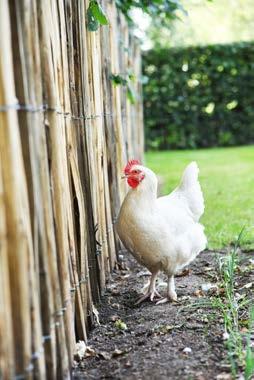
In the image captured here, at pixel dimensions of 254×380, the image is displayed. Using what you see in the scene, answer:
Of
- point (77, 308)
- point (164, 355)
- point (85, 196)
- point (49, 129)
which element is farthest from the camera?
point (85, 196)

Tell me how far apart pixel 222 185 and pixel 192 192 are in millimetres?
4182

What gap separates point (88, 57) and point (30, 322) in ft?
6.69

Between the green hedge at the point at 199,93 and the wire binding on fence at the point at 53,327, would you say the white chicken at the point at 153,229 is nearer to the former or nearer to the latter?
the wire binding on fence at the point at 53,327

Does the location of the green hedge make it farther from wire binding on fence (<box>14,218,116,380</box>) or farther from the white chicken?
wire binding on fence (<box>14,218,116,380</box>)

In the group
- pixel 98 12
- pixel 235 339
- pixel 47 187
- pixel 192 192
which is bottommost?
pixel 235 339

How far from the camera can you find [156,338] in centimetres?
296

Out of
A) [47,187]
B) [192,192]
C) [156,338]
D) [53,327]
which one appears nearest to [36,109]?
[47,187]

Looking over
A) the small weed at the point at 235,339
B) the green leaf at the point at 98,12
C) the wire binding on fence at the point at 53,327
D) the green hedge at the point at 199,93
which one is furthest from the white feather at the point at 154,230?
the green hedge at the point at 199,93

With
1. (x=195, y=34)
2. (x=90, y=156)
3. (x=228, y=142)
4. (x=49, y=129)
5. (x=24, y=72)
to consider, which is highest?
(x=195, y=34)

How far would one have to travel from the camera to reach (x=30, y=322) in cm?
208

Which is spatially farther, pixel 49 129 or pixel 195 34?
pixel 195 34

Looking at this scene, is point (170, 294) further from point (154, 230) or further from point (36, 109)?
point (36, 109)

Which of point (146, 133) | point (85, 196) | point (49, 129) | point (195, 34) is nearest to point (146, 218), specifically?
point (85, 196)

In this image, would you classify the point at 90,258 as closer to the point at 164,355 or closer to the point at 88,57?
the point at 164,355
